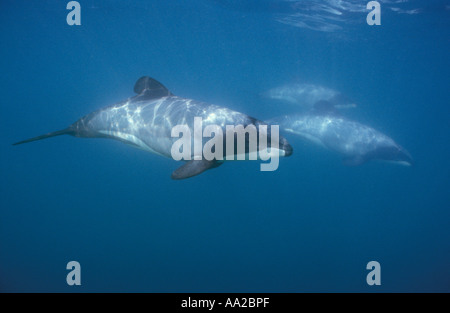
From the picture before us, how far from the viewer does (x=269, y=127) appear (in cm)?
580

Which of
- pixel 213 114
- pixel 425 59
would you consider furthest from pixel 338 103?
pixel 425 59

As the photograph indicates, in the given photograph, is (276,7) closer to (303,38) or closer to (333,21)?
(333,21)

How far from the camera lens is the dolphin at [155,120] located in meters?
5.80

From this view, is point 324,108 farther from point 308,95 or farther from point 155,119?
point 155,119

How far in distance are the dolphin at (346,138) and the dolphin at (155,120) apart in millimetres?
8983

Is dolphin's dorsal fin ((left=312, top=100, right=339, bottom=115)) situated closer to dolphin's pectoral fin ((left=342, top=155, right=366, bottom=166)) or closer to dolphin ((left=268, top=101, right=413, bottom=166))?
dolphin ((left=268, top=101, right=413, bottom=166))

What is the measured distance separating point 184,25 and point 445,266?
34.3 metres

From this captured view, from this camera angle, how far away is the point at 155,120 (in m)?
6.58

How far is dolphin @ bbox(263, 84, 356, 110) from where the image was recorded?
20.1 m

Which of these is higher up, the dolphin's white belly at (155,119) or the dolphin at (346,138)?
the dolphin at (346,138)

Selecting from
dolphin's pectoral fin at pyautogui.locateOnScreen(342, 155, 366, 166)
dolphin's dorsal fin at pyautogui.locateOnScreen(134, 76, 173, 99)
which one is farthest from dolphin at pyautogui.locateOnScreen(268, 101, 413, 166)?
dolphin's dorsal fin at pyautogui.locateOnScreen(134, 76, 173, 99)

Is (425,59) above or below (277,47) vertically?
below

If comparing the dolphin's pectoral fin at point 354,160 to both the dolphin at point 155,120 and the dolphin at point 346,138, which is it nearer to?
the dolphin at point 346,138

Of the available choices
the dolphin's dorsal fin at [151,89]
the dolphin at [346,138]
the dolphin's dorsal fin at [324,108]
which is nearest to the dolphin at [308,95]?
the dolphin's dorsal fin at [324,108]
